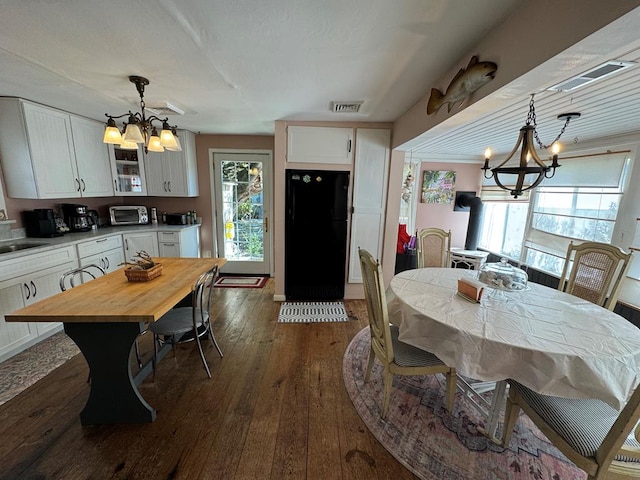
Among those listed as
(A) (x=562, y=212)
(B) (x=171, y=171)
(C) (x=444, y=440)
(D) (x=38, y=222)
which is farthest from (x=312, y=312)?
(A) (x=562, y=212)

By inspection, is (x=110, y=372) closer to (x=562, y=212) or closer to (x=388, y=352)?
(x=388, y=352)

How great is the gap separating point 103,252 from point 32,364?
51.0 inches

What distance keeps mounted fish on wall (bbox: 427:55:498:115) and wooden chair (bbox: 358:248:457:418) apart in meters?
1.12

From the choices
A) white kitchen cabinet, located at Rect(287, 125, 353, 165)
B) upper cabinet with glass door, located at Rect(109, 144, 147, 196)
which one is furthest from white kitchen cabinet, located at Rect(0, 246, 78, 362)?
white kitchen cabinet, located at Rect(287, 125, 353, 165)

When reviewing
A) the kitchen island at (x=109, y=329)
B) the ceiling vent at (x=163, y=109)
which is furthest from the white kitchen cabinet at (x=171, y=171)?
the kitchen island at (x=109, y=329)

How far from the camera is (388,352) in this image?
1.65 metres

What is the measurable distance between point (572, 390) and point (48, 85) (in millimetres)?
4036

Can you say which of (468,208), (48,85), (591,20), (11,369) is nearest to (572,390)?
(591,20)

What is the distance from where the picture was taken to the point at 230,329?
284 centimetres

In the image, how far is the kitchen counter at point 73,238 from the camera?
7.65 feet

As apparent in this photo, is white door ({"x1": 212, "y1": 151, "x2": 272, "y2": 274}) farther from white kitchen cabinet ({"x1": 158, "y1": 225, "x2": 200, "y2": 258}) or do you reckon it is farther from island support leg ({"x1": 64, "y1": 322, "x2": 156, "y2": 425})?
island support leg ({"x1": 64, "y1": 322, "x2": 156, "y2": 425})

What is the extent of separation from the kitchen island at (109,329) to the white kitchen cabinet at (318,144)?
84.3 inches

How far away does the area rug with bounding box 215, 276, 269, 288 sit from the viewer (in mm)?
4078

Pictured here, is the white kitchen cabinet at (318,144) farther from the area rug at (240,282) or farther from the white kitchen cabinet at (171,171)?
the area rug at (240,282)
